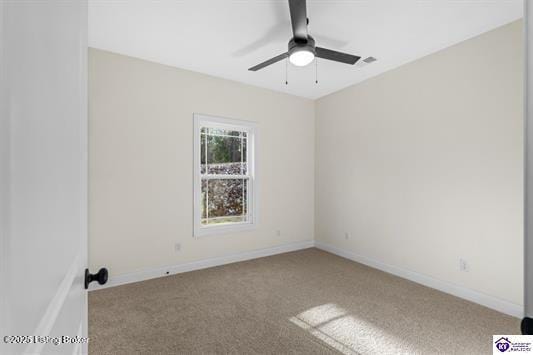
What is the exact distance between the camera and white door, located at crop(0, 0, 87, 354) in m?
0.37

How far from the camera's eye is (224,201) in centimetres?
417

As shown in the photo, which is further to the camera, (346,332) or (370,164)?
(370,164)

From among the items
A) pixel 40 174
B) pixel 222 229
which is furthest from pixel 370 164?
pixel 40 174

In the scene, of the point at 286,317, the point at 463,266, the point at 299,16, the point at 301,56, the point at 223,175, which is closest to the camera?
the point at 299,16

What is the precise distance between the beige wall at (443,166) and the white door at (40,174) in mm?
3387

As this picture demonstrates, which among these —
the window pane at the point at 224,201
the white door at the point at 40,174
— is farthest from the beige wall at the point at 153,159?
the white door at the point at 40,174

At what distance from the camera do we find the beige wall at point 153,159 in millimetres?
3139

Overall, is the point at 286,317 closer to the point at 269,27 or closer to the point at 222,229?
the point at 222,229

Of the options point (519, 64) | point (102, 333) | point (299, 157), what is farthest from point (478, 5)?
point (102, 333)

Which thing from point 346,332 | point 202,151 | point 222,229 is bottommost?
point 346,332

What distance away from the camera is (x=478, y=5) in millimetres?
2318

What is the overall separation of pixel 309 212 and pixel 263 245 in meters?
1.12

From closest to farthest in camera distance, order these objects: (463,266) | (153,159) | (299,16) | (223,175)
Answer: (299,16)
(463,266)
(153,159)
(223,175)

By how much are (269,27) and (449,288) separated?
3.45 meters
